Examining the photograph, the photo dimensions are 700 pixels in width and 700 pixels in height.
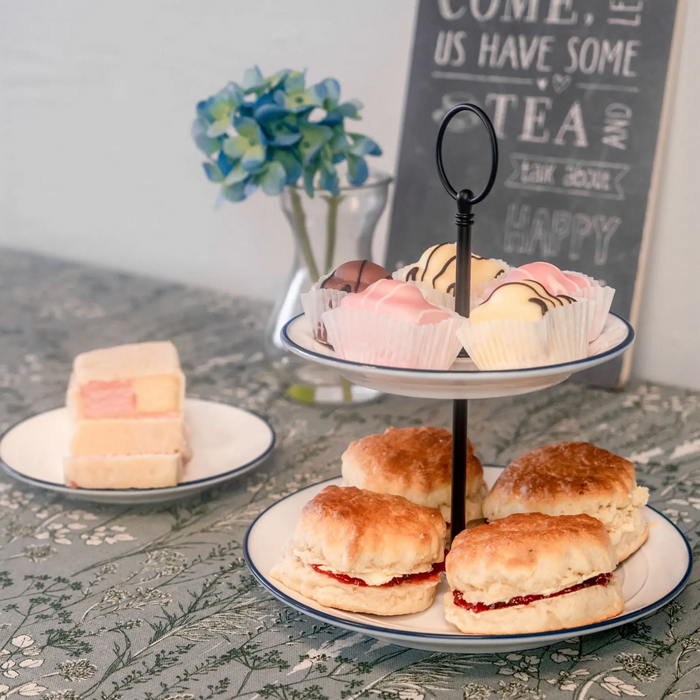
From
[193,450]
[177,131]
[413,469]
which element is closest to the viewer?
[413,469]

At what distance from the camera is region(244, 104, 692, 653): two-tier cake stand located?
767 millimetres

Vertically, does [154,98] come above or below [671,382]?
above

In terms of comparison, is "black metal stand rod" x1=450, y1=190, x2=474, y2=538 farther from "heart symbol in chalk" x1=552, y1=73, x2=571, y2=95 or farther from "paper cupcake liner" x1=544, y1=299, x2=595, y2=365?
"heart symbol in chalk" x1=552, y1=73, x2=571, y2=95

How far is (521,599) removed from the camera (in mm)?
790

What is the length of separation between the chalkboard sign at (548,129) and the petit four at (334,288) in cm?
82

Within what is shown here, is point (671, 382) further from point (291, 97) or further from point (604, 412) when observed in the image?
point (291, 97)

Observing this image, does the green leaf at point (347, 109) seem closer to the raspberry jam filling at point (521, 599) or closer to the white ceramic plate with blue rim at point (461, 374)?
the white ceramic plate with blue rim at point (461, 374)

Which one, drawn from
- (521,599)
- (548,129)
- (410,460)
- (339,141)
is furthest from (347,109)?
(521,599)

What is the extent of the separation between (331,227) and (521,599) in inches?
32.6

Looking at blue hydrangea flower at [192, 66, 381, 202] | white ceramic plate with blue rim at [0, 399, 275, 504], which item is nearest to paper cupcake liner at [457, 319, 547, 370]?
white ceramic plate with blue rim at [0, 399, 275, 504]

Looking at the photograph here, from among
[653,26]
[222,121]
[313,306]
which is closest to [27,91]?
[222,121]

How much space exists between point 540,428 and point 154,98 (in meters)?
1.38

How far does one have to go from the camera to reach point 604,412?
1.51m

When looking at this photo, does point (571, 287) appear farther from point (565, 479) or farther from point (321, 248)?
point (321, 248)
